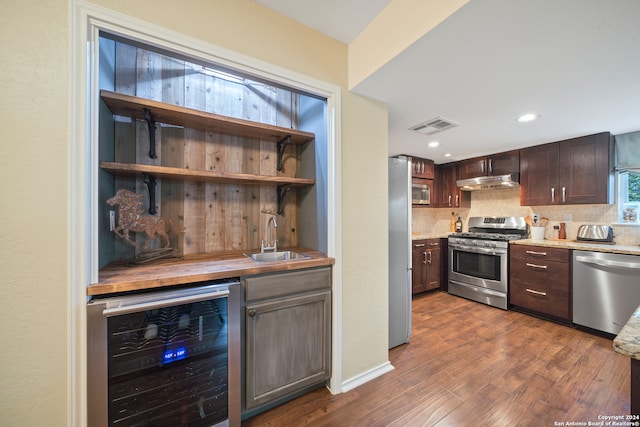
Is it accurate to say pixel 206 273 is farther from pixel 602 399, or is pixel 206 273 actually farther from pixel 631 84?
pixel 631 84

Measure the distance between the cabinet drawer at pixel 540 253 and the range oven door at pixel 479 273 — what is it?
115 millimetres

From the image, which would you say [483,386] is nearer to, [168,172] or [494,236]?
[494,236]

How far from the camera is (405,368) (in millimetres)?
1980

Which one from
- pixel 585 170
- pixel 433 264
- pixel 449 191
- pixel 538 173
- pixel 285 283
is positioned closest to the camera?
pixel 285 283

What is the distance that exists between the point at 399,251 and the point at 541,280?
2014 millimetres

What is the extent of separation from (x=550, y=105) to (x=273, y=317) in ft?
9.18

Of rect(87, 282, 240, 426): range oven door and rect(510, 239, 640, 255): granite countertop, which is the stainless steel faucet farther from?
rect(510, 239, 640, 255): granite countertop

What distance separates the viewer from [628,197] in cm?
288

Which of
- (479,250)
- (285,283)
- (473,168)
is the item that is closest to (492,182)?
(473,168)

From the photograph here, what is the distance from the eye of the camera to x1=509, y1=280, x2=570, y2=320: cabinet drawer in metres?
2.73

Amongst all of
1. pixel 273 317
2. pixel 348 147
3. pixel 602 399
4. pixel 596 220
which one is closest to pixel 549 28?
pixel 348 147

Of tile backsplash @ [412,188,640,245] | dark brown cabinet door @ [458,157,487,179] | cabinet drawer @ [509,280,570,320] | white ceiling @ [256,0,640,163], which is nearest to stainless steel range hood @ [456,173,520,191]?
dark brown cabinet door @ [458,157,487,179]

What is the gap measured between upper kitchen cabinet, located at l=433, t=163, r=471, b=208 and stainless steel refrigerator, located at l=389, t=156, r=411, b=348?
2281 mm

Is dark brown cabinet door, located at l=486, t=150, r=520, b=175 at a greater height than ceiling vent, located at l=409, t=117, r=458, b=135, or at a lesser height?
lesser
